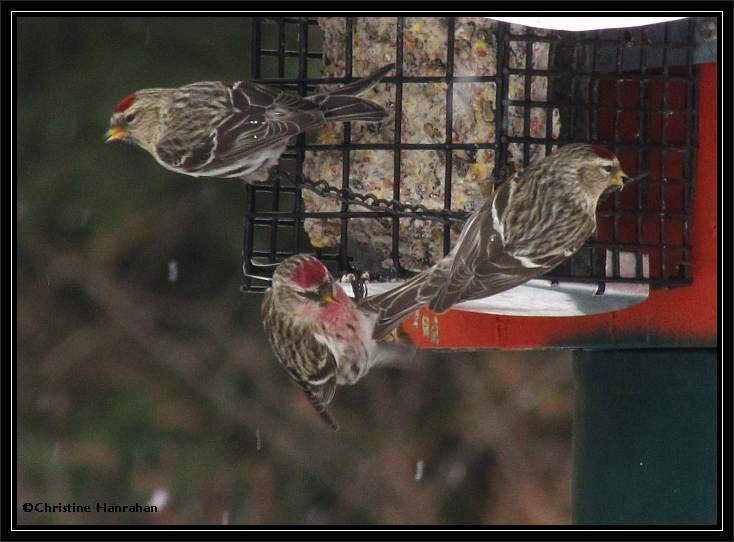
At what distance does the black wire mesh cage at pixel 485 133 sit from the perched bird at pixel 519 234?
0.34 ft

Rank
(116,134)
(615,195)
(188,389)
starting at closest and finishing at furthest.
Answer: (615,195)
(116,134)
(188,389)

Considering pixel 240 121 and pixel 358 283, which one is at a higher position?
pixel 240 121

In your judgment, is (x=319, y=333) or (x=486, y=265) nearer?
(x=486, y=265)

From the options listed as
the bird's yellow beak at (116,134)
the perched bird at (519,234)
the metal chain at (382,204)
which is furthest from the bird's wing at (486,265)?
the bird's yellow beak at (116,134)

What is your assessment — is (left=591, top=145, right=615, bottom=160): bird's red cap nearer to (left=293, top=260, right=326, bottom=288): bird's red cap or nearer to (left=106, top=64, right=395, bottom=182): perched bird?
(left=106, top=64, right=395, bottom=182): perched bird

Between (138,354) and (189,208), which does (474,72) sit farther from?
(138,354)

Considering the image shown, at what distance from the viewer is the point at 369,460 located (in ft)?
18.7

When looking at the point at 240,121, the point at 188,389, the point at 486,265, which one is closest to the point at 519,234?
the point at 486,265

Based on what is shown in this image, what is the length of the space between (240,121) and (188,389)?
8.31 ft

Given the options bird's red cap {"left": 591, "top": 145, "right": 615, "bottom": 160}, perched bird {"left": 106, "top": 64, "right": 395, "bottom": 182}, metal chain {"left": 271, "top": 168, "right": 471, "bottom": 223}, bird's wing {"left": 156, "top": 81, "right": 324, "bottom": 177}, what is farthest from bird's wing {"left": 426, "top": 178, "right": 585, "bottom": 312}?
bird's wing {"left": 156, "top": 81, "right": 324, "bottom": 177}

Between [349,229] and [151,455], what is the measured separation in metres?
2.33

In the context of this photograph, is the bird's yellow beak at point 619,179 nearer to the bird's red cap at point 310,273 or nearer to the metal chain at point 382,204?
the metal chain at point 382,204

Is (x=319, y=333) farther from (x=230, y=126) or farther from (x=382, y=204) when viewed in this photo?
(x=230, y=126)

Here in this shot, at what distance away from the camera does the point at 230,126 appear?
10.5 feet
